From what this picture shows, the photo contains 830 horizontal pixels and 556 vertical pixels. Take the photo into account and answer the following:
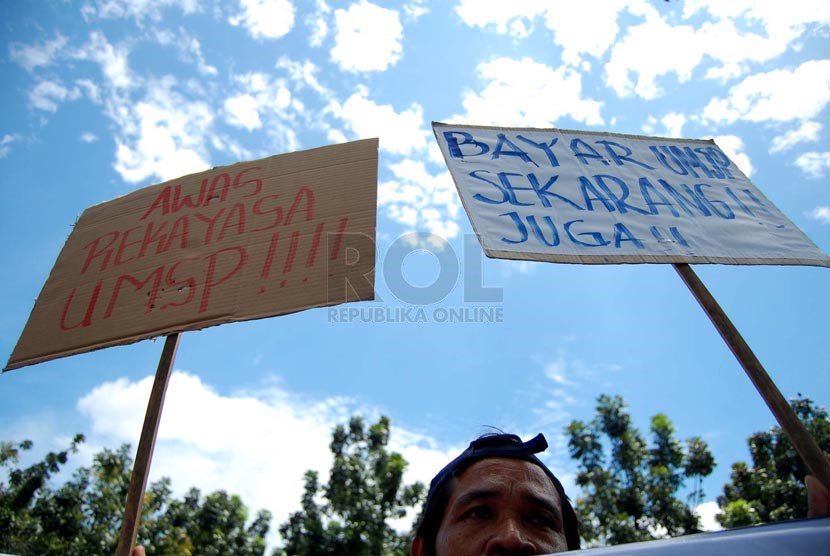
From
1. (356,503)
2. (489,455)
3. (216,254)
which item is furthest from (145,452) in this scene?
(356,503)

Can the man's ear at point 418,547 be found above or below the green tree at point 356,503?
below

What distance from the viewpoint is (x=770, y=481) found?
14781 millimetres

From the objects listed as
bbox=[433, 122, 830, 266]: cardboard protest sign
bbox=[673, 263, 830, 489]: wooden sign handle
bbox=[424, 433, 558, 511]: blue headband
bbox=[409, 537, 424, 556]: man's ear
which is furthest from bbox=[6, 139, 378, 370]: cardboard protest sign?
bbox=[673, 263, 830, 489]: wooden sign handle

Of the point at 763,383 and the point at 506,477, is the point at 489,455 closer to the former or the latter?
the point at 506,477

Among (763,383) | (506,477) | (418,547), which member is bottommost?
(418,547)

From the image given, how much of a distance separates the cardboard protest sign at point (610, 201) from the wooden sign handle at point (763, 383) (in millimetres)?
126

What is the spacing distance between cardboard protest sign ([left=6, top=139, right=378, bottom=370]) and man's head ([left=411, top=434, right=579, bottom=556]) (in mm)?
656

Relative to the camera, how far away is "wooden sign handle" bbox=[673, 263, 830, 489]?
4.55ft

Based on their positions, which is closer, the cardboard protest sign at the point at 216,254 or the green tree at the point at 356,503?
the cardboard protest sign at the point at 216,254

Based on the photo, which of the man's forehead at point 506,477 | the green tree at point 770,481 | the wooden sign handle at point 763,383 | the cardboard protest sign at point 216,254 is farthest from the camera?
the green tree at point 770,481

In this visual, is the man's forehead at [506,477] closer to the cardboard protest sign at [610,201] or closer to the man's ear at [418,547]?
the man's ear at [418,547]

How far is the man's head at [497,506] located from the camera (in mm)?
1390

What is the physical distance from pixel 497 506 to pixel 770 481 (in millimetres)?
17212

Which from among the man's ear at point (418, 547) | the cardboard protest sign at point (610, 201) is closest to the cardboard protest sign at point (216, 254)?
the cardboard protest sign at point (610, 201)
